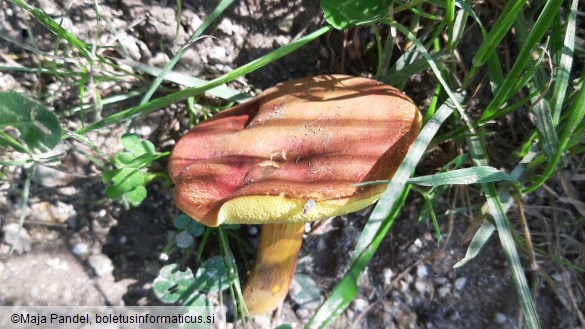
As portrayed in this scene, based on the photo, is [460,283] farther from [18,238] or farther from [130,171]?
[18,238]

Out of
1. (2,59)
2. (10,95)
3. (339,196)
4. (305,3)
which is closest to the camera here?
(339,196)

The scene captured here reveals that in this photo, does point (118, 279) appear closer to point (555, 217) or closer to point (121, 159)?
point (121, 159)

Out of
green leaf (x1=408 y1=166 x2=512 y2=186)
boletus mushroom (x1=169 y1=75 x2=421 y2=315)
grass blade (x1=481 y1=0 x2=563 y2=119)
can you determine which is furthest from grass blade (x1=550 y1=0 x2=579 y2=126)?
boletus mushroom (x1=169 y1=75 x2=421 y2=315)

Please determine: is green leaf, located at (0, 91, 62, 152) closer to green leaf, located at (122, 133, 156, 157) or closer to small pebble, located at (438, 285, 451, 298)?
green leaf, located at (122, 133, 156, 157)

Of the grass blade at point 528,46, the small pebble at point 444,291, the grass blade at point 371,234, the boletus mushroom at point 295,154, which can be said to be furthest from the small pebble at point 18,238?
the grass blade at point 528,46

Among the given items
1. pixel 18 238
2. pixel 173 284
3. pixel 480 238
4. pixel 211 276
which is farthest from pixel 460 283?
pixel 18 238

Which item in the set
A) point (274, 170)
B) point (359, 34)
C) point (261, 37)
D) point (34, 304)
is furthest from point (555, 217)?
point (34, 304)
